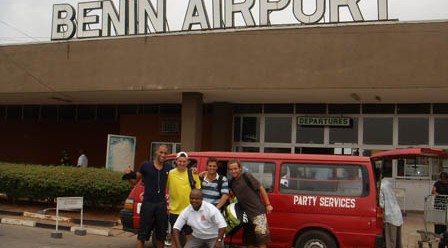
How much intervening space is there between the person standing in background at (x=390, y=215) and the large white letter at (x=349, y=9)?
7.78 metres

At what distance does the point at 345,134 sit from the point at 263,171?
1036cm

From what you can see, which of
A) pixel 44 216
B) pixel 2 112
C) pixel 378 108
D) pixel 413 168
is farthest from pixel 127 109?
pixel 413 168

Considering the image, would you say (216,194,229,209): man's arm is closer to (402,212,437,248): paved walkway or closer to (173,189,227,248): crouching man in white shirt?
(173,189,227,248): crouching man in white shirt

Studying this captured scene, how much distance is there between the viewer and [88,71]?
1745 cm

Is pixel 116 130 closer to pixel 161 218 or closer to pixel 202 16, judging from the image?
pixel 202 16

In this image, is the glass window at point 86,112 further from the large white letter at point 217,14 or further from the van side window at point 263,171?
the van side window at point 263,171

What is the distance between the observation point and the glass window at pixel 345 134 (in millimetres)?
17938

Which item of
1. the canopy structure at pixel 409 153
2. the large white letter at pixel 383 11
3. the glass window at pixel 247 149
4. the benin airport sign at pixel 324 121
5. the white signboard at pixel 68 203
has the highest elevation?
the large white letter at pixel 383 11

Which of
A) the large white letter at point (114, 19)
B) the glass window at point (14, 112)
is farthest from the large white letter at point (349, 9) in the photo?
the glass window at point (14, 112)

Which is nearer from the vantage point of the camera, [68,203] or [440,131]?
[68,203]

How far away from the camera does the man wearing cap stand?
24.0 feet

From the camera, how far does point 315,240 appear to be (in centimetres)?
790

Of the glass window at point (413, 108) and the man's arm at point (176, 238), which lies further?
the glass window at point (413, 108)

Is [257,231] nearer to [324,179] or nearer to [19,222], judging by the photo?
[324,179]
